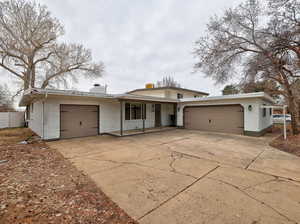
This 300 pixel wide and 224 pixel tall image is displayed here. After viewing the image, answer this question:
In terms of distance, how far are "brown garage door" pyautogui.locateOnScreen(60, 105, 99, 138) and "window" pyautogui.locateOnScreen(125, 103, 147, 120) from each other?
2170mm

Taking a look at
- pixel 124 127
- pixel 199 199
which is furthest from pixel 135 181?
pixel 124 127

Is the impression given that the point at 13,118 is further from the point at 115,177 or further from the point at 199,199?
the point at 199,199

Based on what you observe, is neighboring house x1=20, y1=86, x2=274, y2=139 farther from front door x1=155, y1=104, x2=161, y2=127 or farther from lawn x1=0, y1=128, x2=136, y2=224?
lawn x1=0, y1=128, x2=136, y2=224

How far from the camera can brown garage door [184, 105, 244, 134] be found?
8898 millimetres

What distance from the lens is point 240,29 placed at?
29.0 feet

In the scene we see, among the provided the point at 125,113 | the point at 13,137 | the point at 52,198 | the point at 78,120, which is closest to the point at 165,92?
the point at 125,113

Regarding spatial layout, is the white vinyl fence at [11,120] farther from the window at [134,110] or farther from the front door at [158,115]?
the front door at [158,115]

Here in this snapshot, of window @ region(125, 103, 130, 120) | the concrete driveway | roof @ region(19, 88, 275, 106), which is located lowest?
the concrete driveway

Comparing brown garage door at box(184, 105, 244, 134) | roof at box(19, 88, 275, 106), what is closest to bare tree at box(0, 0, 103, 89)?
roof at box(19, 88, 275, 106)

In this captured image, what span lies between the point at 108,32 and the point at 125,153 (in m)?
8.82

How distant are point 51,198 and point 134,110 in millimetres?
8341

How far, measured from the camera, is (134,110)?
1045 cm

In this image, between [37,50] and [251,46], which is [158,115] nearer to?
[251,46]

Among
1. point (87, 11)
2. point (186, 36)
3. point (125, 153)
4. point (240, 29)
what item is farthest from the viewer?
point (186, 36)
